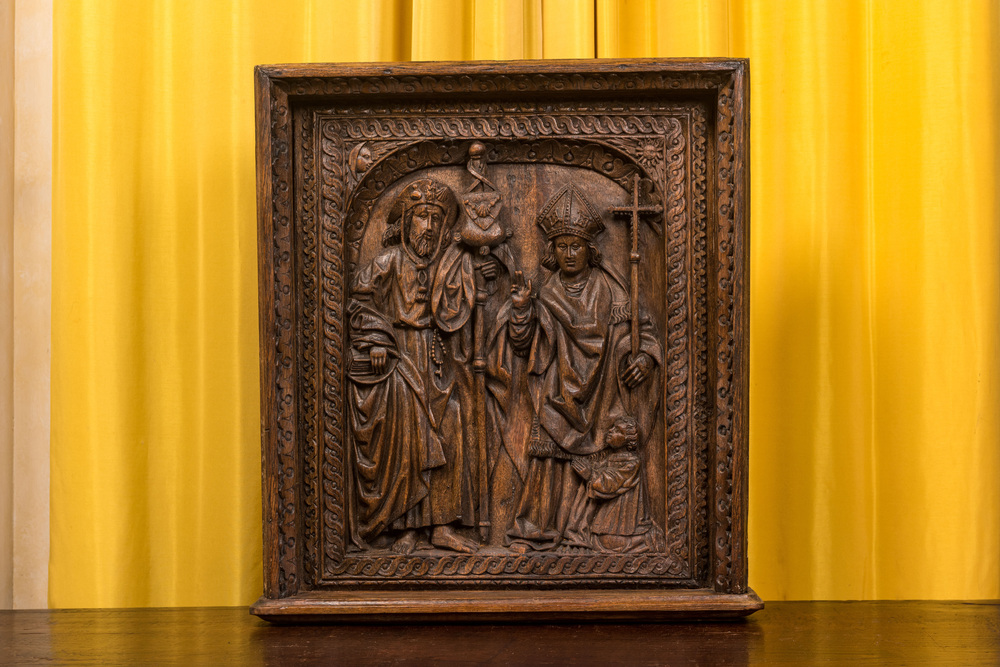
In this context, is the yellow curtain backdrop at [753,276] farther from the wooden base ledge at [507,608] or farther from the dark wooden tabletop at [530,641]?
the wooden base ledge at [507,608]

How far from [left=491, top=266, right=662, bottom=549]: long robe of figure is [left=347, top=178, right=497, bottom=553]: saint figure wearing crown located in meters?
0.09

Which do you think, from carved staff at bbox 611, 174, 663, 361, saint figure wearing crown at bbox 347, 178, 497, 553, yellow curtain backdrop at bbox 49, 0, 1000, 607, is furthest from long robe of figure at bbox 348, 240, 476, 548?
yellow curtain backdrop at bbox 49, 0, 1000, 607

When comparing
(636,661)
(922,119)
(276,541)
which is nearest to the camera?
(636,661)

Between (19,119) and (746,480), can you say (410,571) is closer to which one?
(746,480)

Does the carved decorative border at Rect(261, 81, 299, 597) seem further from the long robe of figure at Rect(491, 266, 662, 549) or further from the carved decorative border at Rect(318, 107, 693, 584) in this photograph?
the long robe of figure at Rect(491, 266, 662, 549)

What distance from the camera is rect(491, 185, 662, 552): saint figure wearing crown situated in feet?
5.60

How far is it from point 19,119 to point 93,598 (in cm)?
109

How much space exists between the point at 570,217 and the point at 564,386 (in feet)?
1.06

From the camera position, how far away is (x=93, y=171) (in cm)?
200

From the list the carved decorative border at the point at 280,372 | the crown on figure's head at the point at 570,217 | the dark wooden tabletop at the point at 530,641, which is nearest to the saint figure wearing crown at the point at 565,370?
the crown on figure's head at the point at 570,217

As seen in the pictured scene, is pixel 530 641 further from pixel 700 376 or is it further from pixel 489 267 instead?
pixel 489 267

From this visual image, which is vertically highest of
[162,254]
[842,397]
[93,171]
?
[93,171]

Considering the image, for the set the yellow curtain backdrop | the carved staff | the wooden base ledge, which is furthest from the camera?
the yellow curtain backdrop

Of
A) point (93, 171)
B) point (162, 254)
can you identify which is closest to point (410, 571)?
point (162, 254)
